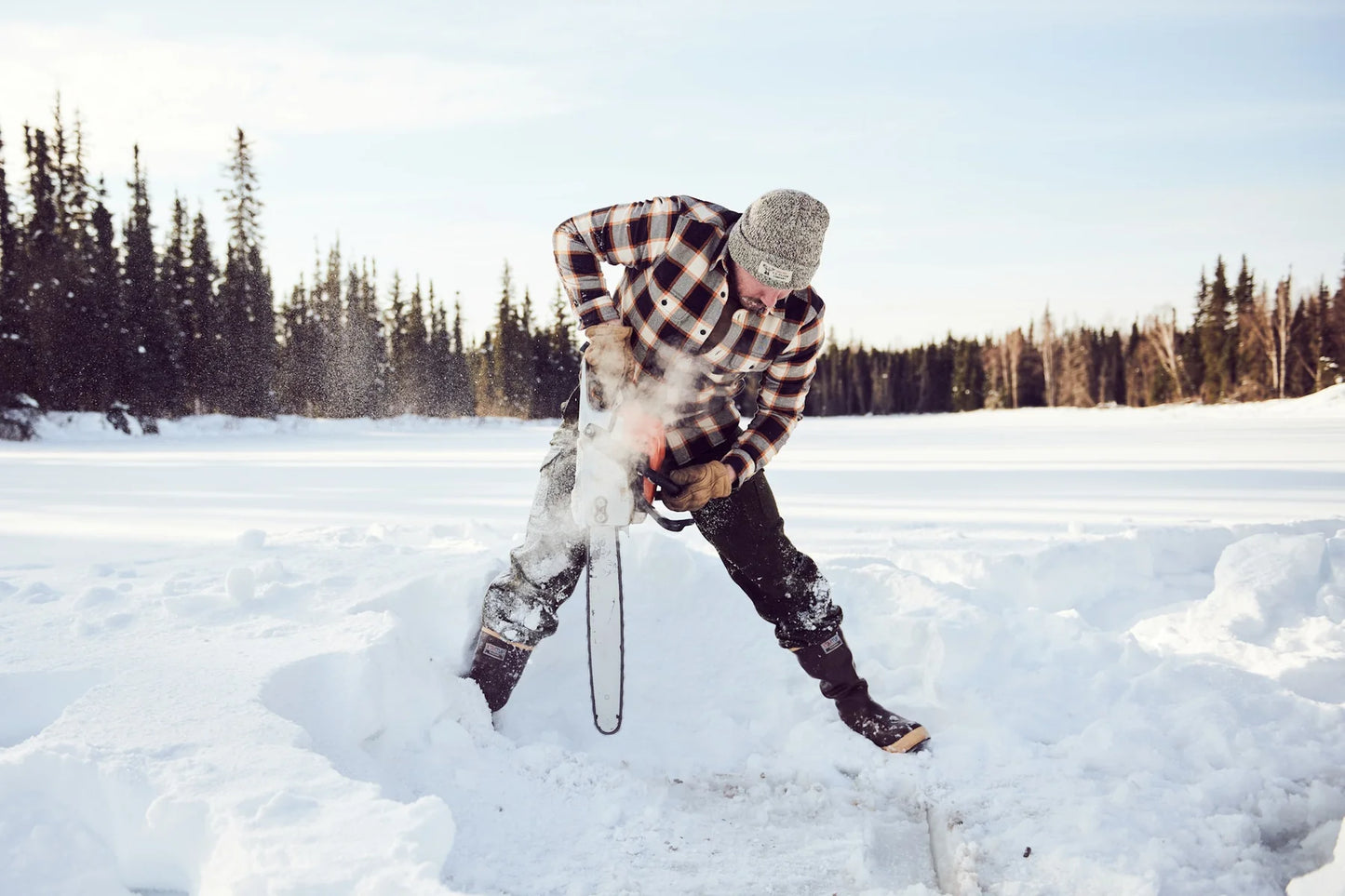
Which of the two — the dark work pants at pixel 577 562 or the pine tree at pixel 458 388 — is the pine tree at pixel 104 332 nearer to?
the pine tree at pixel 458 388

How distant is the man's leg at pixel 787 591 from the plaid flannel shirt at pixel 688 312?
15 cm

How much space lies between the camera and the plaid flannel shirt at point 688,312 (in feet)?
7.90

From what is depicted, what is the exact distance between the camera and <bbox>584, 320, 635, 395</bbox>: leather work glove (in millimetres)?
2334

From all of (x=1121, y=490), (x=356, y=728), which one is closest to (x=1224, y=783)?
(x=356, y=728)

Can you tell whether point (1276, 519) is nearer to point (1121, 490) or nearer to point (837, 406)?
point (1121, 490)

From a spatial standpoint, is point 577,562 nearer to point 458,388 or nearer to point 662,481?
point 662,481

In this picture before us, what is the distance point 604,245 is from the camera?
8.39ft

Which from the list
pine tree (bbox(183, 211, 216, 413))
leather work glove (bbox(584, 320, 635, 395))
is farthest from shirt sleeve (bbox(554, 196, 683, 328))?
pine tree (bbox(183, 211, 216, 413))

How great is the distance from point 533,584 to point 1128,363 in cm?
6427

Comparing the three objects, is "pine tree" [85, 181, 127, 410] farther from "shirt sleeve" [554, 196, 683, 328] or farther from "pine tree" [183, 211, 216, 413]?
"shirt sleeve" [554, 196, 683, 328]

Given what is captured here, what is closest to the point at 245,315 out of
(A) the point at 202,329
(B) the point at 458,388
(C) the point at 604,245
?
(A) the point at 202,329

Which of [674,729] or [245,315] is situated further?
[245,315]

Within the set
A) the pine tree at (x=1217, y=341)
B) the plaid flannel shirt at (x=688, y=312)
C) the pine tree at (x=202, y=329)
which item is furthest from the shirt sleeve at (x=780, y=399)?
the pine tree at (x=1217, y=341)

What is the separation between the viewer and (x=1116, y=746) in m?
2.30
